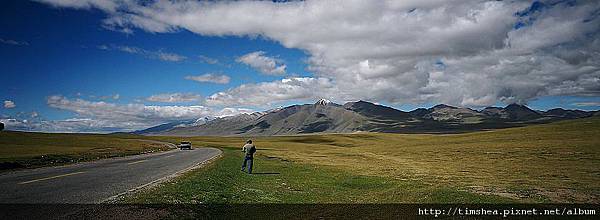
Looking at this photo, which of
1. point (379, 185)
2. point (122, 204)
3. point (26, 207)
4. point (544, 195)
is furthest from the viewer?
point (379, 185)

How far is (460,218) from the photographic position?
14.2 meters

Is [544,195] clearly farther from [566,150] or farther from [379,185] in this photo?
[566,150]

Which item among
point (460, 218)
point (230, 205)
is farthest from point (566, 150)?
point (230, 205)

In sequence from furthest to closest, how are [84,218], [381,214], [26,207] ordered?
[381,214], [26,207], [84,218]

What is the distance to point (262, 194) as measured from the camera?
20406 mm

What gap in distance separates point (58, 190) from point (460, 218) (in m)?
17.2

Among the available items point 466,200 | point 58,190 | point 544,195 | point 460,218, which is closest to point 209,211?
point 58,190

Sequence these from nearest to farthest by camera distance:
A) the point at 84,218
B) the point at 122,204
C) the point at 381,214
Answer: the point at 84,218, the point at 122,204, the point at 381,214

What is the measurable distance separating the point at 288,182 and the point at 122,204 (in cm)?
1481

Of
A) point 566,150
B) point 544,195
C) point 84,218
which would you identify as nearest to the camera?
point 84,218

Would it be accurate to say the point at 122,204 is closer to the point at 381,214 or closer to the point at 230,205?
the point at 230,205

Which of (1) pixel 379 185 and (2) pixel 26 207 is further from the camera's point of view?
(1) pixel 379 185

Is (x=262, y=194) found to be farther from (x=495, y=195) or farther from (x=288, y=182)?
(x=495, y=195)

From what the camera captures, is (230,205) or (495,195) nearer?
(230,205)
